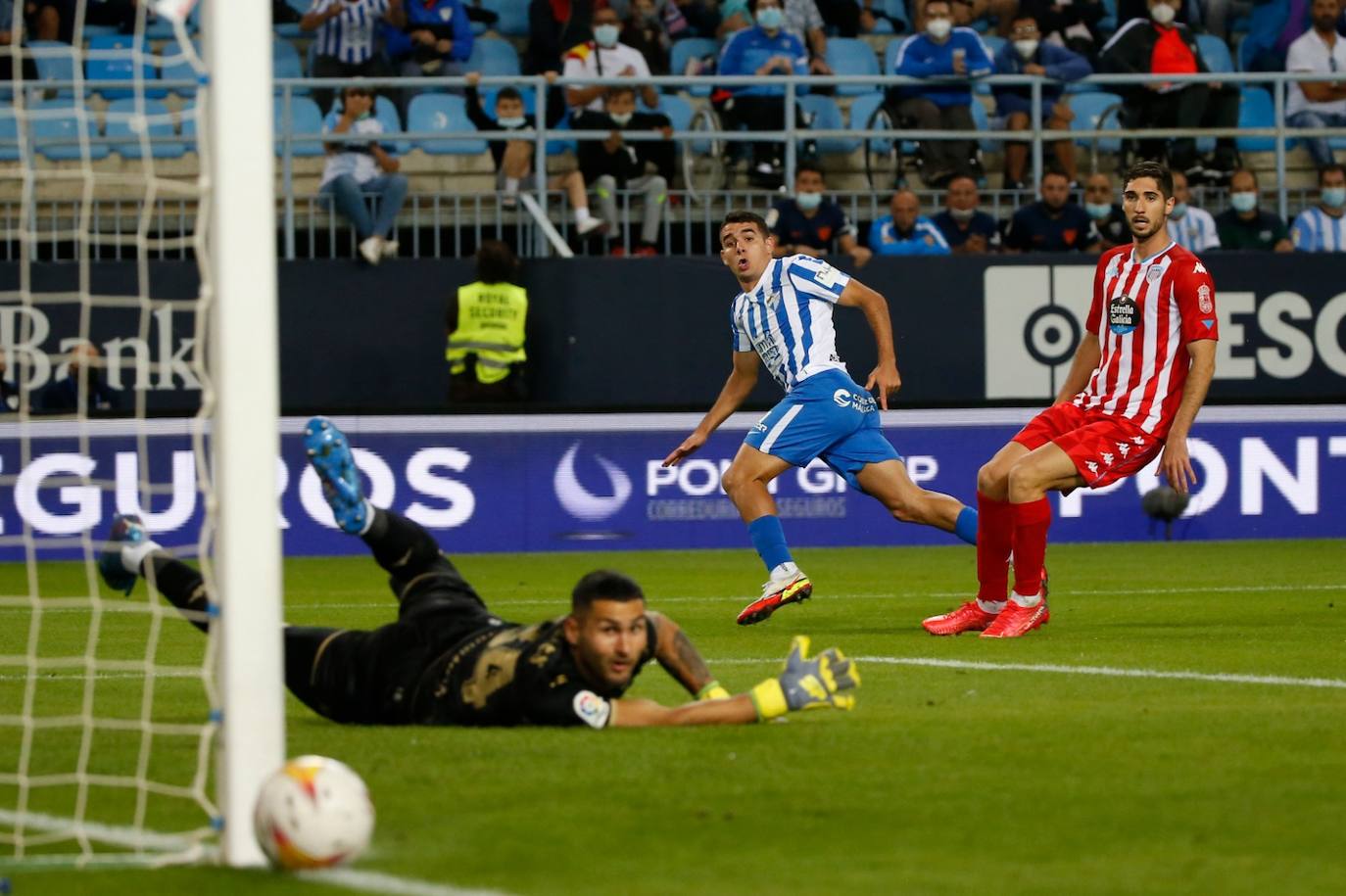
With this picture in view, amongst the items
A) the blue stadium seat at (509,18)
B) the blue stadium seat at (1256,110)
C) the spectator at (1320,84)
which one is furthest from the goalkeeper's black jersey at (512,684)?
the blue stadium seat at (1256,110)

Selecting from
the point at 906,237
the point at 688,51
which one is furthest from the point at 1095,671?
the point at 688,51

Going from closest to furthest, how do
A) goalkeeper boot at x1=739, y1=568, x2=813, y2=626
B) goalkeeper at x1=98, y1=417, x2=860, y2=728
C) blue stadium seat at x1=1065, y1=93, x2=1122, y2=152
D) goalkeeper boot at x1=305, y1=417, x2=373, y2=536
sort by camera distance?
goalkeeper at x1=98, y1=417, x2=860, y2=728 → goalkeeper boot at x1=305, y1=417, x2=373, y2=536 → goalkeeper boot at x1=739, y1=568, x2=813, y2=626 → blue stadium seat at x1=1065, y1=93, x2=1122, y2=152

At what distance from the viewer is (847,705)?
237 inches

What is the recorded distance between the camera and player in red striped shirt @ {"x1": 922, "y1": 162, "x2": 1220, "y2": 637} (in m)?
9.12

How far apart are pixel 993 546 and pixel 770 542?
1.14 metres

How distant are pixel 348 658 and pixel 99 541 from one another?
897 cm

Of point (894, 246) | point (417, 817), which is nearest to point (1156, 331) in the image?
point (417, 817)

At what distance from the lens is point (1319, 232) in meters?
17.0

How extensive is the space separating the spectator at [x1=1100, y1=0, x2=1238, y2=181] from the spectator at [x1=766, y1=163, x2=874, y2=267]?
3.05 metres

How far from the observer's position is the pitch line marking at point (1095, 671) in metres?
7.46

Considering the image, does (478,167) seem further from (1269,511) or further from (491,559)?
(1269,511)

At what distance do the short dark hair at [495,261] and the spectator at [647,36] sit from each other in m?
2.89

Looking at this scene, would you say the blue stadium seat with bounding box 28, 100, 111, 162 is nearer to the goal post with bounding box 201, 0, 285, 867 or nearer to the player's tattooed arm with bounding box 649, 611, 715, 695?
the player's tattooed arm with bounding box 649, 611, 715, 695

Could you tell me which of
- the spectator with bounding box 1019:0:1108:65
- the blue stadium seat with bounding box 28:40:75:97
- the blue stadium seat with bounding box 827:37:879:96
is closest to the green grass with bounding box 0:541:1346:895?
the blue stadium seat with bounding box 28:40:75:97
